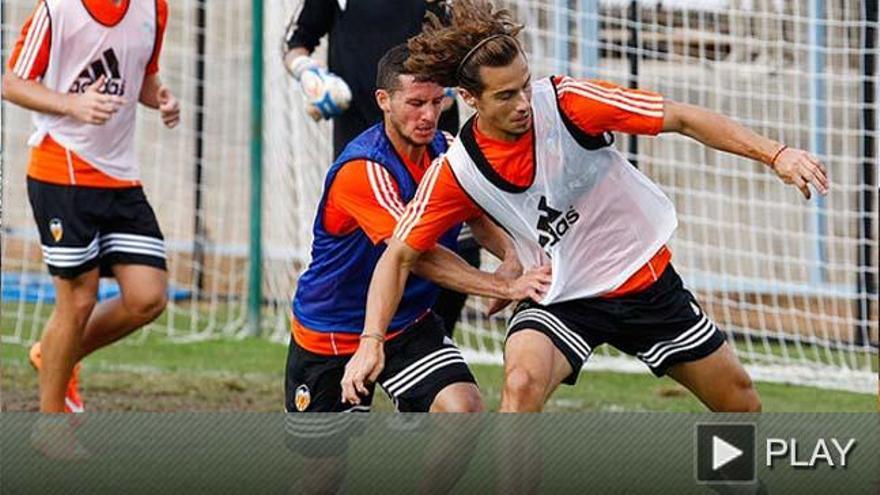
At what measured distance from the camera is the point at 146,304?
760 centimetres

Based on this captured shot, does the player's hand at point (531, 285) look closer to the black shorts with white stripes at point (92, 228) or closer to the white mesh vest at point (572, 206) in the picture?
the white mesh vest at point (572, 206)

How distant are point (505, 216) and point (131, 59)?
2.45 meters

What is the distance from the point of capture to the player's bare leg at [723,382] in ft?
19.1

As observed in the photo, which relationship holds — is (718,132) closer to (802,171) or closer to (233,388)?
(802,171)

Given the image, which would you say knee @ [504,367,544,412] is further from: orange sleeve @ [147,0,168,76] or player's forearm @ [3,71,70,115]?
orange sleeve @ [147,0,168,76]

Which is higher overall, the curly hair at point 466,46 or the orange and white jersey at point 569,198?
the curly hair at point 466,46

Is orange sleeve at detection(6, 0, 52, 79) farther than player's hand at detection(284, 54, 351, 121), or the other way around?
orange sleeve at detection(6, 0, 52, 79)

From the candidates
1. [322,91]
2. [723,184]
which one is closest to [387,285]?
[322,91]

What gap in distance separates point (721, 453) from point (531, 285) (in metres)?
0.90

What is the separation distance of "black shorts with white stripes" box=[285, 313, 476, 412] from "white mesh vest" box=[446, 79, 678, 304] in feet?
1.23

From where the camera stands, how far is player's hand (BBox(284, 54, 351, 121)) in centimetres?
711

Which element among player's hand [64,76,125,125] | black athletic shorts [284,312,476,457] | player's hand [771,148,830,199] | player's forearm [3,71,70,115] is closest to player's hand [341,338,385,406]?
black athletic shorts [284,312,476,457]

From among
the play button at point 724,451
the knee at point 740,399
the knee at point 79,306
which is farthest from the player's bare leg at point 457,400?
the knee at point 79,306

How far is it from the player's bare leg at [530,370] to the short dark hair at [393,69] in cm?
87
